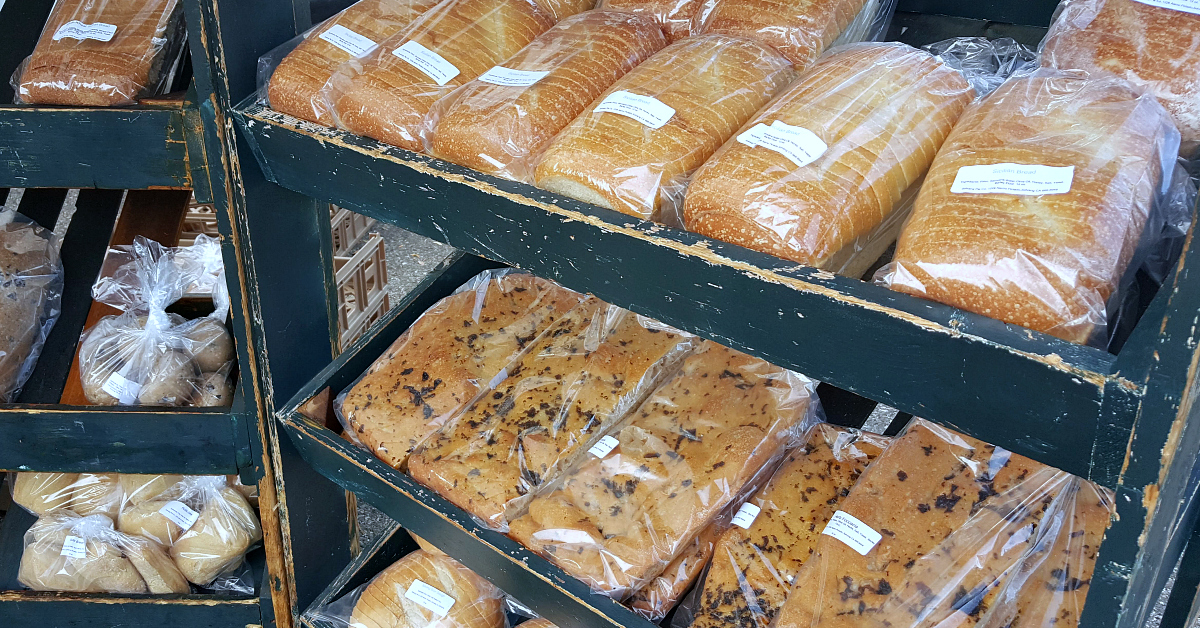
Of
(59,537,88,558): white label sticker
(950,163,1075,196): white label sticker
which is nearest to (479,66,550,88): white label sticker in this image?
(950,163,1075,196): white label sticker

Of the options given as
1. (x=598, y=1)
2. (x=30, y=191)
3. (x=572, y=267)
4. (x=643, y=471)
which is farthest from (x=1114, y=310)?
(x=30, y=191)

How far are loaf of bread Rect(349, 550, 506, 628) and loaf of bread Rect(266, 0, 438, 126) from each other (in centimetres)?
73

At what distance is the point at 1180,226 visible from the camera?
831 millimetres

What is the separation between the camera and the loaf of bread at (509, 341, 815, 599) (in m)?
1.15

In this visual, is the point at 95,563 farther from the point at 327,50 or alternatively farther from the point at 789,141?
the point at 789,141

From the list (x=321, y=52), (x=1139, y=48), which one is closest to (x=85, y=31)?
(x=321, y=52)

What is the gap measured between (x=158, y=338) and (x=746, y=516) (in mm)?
1168

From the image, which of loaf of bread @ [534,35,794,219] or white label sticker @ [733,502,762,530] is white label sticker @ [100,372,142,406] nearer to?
loaf of bread @ [534,35,794,219]

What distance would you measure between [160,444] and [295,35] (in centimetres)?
73

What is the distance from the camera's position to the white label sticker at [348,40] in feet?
3.98

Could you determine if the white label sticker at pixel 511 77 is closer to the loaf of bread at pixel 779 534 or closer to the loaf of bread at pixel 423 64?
the loaf of bread at pixel 423 64

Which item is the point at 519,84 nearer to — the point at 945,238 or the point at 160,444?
the point at 945,238

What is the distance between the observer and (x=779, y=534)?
1163 mm

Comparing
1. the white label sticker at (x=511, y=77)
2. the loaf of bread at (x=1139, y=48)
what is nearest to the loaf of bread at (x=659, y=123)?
the white label sticker at (x=511, y=77)
